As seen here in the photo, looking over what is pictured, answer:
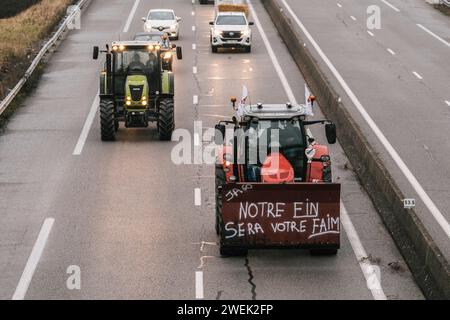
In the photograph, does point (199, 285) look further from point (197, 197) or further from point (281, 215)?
point (197, 197)

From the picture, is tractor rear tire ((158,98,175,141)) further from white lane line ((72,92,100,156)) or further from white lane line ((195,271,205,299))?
white lane line ((195,271,205,299))

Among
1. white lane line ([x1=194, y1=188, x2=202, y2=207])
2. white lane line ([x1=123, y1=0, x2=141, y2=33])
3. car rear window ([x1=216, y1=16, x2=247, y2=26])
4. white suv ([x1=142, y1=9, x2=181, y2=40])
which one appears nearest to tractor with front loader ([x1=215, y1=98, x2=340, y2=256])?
white lane line ([x1=194, y1=188, x2=202, y2=207])

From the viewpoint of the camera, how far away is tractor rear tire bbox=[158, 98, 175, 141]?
109 ft

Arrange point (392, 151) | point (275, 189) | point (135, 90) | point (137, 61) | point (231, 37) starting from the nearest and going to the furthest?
point (275, 189), point (392, 151), point (135, 90), point (137, 61), point (231, 37)

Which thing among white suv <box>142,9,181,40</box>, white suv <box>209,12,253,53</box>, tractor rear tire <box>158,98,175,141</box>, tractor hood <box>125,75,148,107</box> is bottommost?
white suv <box>142,9,181,40</box>

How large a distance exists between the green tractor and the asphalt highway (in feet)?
2.05

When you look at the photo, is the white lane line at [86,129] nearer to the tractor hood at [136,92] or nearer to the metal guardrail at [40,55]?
the tractor hood at [136,92]

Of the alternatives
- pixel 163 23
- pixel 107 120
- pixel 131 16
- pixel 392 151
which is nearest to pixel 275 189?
pixel 392 151

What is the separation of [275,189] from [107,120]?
13.1 meters

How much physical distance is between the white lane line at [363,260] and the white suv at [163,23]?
105 ft

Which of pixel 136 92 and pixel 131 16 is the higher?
pixel 136 92

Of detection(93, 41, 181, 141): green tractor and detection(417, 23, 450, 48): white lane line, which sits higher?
detection(93, 41, 181, 141): green tractor

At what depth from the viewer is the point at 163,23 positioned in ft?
187

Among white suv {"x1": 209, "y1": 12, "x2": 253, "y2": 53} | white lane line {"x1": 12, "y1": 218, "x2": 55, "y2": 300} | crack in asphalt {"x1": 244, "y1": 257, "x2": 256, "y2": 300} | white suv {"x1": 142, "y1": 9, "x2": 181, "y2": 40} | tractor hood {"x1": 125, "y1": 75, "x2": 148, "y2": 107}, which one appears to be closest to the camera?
crack in asphalt {"x1": 244, "y1": 257, "x2": 256, "y2": 300}
